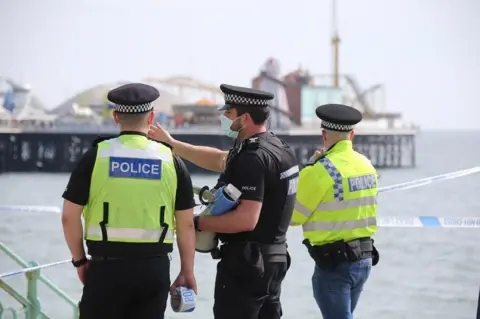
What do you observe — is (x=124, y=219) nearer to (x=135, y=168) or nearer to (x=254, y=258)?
(x=135, y=168)

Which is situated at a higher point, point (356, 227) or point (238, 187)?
point (238, 187)

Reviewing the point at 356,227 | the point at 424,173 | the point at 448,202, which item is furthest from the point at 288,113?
the point at 356,227

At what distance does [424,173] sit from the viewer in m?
96.6

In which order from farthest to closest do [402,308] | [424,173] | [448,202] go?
[424,173] < [448,202] < [402,308]

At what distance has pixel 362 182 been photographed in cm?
492

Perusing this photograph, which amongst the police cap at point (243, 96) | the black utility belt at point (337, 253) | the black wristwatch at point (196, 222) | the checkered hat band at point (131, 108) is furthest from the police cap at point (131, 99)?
the black utility belt at point (337, 253)

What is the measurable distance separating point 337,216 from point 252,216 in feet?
2.60

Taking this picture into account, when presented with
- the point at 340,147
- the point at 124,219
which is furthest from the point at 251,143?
the point at 340,147

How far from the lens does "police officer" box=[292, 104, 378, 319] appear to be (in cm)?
481

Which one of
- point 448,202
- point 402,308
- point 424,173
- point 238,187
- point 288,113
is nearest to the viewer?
point 238,187

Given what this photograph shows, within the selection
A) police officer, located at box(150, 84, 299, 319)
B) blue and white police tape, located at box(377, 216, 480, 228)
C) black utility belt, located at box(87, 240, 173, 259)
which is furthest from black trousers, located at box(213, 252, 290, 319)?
blue and white police tape, located at box(377, 216, 480, 228)

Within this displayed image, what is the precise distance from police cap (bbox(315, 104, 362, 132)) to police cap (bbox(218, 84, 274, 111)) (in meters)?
0.61

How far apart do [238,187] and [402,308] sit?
16.5m

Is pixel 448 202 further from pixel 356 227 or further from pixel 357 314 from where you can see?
pixel 356 227
